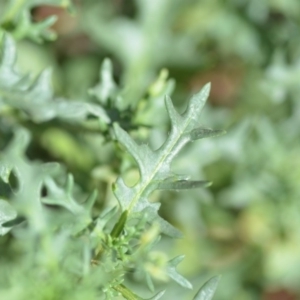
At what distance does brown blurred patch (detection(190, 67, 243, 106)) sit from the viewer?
235 centimetres

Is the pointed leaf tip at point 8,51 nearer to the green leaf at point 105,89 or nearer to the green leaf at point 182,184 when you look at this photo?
the green leaf at point 105,89

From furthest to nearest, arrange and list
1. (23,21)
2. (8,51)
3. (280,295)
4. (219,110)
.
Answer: (280,295)
(219,110)
(23,21)
(8,51)

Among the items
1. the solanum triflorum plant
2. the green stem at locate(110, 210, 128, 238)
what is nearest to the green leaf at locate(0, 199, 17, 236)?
the solanum triflorum plant

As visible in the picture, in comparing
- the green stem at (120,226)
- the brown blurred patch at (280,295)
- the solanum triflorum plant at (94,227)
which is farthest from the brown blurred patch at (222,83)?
the green stem at (120,226)

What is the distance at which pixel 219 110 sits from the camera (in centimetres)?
202

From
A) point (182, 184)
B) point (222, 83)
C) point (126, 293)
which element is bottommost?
point (222, 83)

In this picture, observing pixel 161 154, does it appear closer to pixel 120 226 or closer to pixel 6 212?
pixel 120 226

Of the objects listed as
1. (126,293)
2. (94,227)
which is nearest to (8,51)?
(94,227)

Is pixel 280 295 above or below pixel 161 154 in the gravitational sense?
below

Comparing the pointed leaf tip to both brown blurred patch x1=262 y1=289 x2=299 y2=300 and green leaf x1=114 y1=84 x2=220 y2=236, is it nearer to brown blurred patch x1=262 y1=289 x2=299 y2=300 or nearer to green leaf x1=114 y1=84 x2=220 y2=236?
green leaf x1=114 y1=84 x2=220 y2=236

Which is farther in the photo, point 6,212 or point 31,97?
point 31,97

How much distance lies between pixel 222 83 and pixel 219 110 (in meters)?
0.41

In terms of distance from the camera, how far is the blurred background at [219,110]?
73.9 inches

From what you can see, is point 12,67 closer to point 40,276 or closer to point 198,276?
point 40,276
